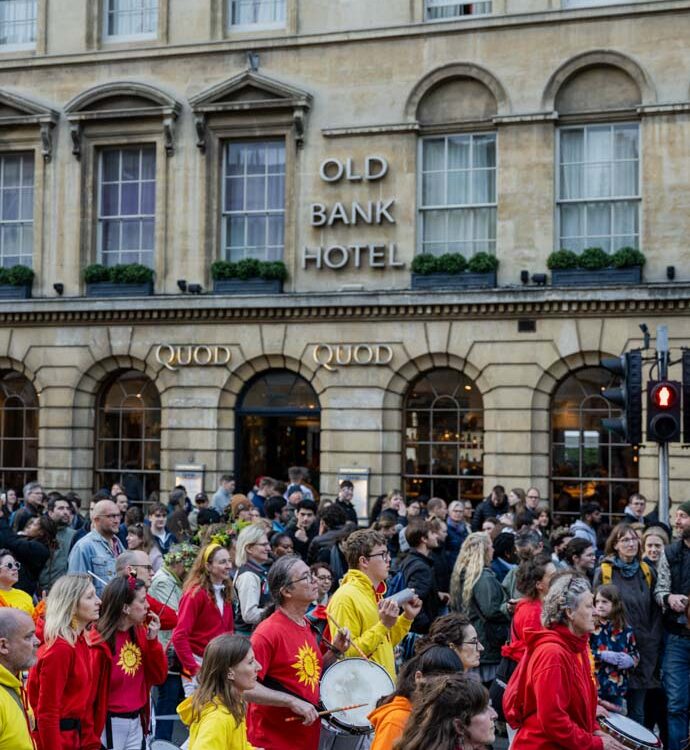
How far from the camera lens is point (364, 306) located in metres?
23.3

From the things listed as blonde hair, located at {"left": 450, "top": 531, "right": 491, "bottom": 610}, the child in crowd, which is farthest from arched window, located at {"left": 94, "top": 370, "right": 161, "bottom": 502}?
the child in crowd

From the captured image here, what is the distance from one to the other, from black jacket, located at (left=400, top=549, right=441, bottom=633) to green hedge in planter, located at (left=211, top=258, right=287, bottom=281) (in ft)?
44.4

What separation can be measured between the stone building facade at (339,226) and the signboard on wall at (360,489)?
72mm

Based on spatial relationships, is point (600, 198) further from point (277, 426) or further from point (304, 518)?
point (304, 518)

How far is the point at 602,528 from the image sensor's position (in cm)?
1797

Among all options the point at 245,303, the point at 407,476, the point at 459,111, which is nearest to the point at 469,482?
the point at 407,476

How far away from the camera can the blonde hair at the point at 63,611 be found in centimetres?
697

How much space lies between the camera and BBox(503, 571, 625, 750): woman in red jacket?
254 inches

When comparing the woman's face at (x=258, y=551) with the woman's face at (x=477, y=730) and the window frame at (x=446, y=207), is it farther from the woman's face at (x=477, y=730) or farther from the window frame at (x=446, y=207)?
the window frame at (x=446, y=207)

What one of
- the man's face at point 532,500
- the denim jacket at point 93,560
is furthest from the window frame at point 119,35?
the denim jacket at point 93,560

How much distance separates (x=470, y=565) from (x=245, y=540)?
2.17 metres

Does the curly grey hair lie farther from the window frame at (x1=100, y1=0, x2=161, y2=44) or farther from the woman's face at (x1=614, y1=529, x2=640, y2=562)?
the window frame at (x1=100, y1=0, x2=161, y2=44)

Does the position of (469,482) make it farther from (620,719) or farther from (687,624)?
(620,719)

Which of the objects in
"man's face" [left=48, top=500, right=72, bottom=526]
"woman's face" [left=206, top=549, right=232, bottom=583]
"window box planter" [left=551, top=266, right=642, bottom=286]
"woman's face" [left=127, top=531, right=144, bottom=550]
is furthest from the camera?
"window box planter" [left=551, top=266, right=642, bottom=286]
